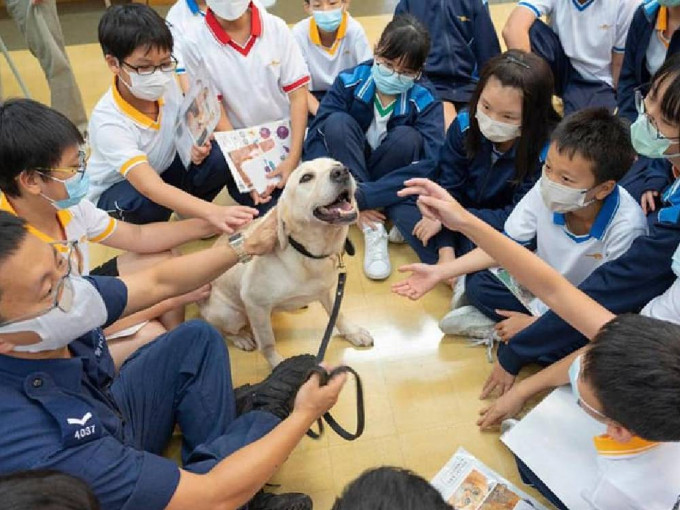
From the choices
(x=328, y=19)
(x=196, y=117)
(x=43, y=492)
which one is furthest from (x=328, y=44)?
(x=43, y=492)

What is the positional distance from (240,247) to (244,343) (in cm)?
70

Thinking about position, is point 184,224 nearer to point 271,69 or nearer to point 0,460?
point 271,69

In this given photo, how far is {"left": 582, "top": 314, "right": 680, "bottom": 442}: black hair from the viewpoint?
118 cm

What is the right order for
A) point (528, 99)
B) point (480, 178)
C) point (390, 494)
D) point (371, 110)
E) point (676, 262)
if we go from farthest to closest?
1. point (371, 110)
2. point (480, 178)
3. point (528, 99)
4. point (676, 262)
5. point (390, 494)

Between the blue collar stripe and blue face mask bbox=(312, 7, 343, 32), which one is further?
blue face mask bbox=(312, 7, 343, 32)

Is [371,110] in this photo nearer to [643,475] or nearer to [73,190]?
[73,190]

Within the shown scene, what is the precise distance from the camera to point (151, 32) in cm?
228

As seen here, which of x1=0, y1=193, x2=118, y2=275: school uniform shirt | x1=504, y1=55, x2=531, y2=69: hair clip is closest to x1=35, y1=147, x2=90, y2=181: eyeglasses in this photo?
x1=0, y1=193, x2=118, y2=275: school uniform shirt

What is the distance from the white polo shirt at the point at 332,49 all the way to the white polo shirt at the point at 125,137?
98 cm

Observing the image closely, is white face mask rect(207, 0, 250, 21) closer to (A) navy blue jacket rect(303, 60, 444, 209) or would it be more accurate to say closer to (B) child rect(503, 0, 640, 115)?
(A) navy blue jacket rect(303, 60, 444, 209)

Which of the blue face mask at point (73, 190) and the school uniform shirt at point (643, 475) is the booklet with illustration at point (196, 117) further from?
the school uniform shirt at point (643, 475)

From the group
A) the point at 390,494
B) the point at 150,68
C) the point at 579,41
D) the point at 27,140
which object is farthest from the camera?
the point at 579,41

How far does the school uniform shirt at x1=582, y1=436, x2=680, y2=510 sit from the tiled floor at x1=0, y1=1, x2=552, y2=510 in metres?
0.59

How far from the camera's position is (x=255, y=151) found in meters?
2.89
